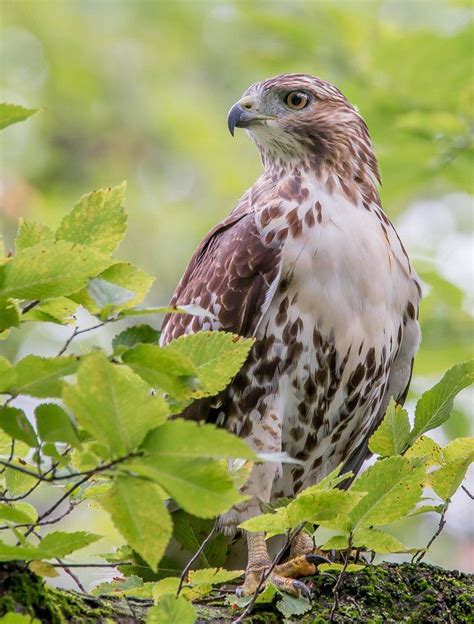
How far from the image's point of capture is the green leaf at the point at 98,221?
7.30 ft

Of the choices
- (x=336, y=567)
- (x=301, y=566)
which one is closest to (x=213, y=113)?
(x=301, y=566)

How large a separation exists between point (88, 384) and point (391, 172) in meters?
3.75

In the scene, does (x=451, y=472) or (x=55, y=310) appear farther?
(x=451, y=472)

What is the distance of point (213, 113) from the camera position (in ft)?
38.3

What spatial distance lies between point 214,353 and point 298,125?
2991 millimetres

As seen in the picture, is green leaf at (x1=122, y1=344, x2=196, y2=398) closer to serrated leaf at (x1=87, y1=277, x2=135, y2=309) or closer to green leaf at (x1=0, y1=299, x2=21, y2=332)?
serrated leaf at (x1=87, y1=277, x2=135, y2=309)

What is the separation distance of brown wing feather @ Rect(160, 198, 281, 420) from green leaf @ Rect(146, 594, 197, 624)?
214 centimetres

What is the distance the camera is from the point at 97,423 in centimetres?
177

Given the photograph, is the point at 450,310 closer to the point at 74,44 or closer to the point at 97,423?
the point at 97,423

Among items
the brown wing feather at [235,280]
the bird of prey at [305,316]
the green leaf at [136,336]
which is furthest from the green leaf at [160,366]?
the brown wing feather at [235,280]

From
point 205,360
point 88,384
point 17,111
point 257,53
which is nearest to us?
point 88,384

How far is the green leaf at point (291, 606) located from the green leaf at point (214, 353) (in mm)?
988

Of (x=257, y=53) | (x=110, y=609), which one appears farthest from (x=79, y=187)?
(x=110, y=609)

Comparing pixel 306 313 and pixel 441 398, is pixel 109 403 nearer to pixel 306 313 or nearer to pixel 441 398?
pixel 441 398
